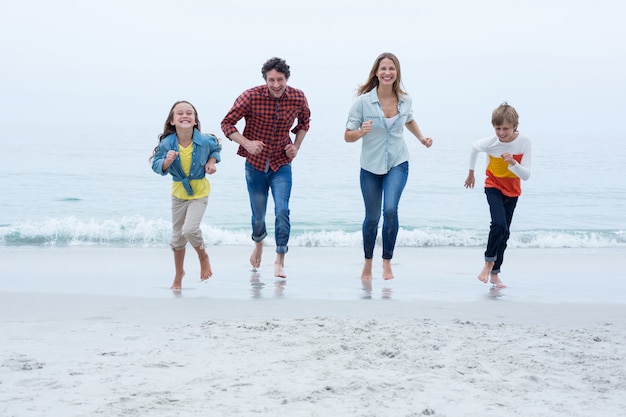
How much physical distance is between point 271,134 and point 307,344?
2.99 meters

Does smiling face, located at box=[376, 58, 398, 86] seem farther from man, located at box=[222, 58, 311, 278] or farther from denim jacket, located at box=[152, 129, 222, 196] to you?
denim jacket, located at box=[152, 129, 222, 196]

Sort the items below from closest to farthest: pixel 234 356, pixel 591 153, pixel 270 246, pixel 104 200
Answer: pixel 234 356
pixel 270 246
pixel 104 200
pixel 591 153

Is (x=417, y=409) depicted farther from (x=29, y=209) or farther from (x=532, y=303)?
(x=29, y=209)

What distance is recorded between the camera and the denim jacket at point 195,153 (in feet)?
22.1

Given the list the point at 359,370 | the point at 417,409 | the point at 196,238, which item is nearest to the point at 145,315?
the point at 196,238

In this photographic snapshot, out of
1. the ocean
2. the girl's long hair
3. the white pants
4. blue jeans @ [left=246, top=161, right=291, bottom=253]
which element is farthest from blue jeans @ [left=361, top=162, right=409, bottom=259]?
the ocean

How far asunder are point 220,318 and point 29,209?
1154 centimetres

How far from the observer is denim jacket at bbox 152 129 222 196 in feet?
22.1

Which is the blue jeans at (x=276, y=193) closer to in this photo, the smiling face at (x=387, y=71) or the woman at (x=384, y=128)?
the woman at (x=384, y=128)

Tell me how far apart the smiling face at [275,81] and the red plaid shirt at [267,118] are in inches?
3.5

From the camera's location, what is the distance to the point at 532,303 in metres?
6.60

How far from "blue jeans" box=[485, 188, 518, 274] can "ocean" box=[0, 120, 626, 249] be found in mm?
3567

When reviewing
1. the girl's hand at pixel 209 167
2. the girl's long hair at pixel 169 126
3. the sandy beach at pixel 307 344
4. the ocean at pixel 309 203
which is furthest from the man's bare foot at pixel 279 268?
the ocean at pixel 309 203

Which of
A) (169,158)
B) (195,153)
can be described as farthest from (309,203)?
(169,158)
